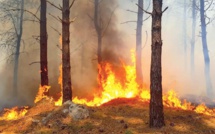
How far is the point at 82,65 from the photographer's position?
27.2 meters

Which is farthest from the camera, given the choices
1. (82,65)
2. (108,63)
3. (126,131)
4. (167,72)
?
(167,72)

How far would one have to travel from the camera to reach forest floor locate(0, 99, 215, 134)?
739cm

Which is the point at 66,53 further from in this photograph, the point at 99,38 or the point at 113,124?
Result: the point at 99,38

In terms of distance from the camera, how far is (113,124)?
791cm

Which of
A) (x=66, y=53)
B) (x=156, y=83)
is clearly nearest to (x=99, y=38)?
(x=66, y=53)

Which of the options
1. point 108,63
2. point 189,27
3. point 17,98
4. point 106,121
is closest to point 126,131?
point 106,121

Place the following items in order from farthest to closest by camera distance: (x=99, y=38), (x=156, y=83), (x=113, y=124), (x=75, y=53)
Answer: (x=75, y=53)
(x=99, y=38)
(x=113, y=124)
(x=156, y=83)

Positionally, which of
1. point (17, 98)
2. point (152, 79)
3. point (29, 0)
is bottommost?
point (17, 98)

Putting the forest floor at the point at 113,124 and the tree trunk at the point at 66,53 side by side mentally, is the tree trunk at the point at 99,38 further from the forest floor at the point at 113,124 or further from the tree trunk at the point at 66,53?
the forest floor at the point at 113,124

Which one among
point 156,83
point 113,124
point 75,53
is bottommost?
point 113,124

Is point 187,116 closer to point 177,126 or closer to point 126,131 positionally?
point 177,126

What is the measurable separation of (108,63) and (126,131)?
1585 cm

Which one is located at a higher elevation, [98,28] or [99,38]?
[98,28]

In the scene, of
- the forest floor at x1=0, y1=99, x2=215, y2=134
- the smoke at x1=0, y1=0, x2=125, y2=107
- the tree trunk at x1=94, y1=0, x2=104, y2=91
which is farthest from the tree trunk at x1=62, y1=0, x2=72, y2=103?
the smoke at x1=0, y1=0, x2=125, y2=107
